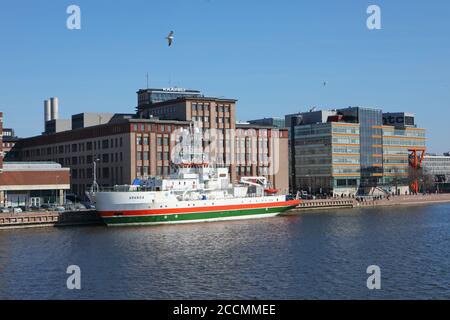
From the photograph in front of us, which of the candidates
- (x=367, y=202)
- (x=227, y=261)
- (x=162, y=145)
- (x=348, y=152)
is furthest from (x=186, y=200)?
(x=348, y=152)

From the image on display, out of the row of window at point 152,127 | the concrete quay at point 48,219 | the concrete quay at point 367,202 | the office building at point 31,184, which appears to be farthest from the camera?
the concrete quay at point 367,202

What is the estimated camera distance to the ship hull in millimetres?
86125

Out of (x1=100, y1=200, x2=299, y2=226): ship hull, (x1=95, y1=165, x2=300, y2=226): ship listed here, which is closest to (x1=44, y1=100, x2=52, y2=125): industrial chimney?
(x1=95, y1=165, x2=300, y2=226): ship

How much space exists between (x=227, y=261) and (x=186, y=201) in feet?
124

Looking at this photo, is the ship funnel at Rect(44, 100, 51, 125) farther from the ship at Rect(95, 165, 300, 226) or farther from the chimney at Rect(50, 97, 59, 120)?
the ship at Rect(95, 165, 300, 226)

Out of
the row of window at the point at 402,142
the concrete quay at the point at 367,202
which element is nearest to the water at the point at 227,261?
the concrete quay at the point at 367,202

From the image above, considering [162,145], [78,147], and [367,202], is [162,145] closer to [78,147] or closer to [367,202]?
[78,147]

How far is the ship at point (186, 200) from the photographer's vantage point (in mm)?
86000

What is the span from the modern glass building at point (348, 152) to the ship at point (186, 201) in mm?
69080

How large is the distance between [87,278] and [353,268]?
69.4 feet

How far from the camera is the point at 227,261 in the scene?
173 feet

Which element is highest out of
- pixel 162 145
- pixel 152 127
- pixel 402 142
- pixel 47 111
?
pixel 47 111

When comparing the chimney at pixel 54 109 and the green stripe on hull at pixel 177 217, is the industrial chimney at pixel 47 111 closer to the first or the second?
the chimney at pixel 54 109
